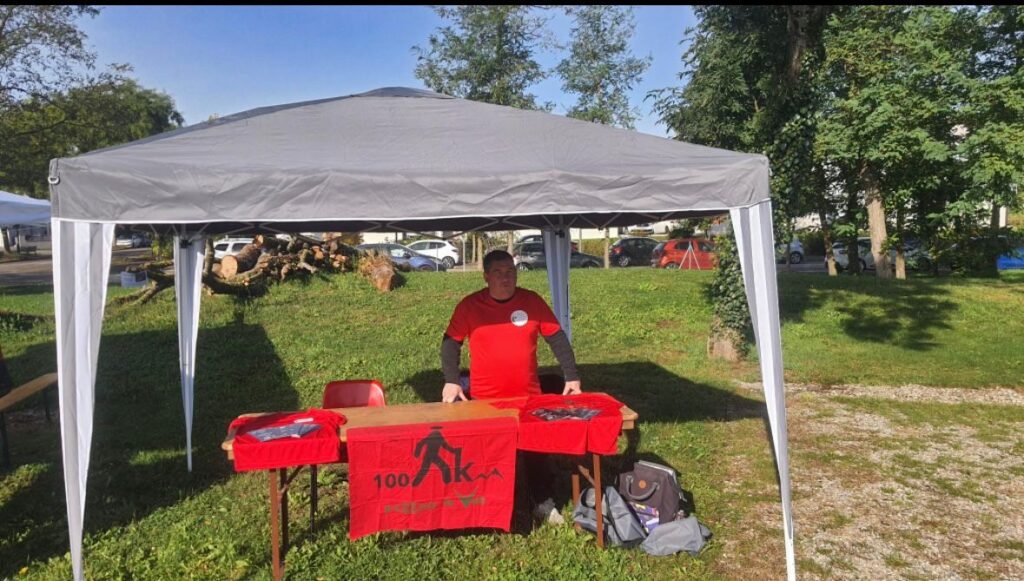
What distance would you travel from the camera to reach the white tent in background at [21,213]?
7.72 m

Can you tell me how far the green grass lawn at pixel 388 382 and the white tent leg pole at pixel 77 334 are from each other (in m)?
0.77

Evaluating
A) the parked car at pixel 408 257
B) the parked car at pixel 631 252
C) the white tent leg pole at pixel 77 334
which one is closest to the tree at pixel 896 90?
the parked car at pixel 631 252

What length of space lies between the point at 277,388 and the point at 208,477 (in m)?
2.62

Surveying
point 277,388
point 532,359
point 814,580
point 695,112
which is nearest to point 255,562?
point 532,359

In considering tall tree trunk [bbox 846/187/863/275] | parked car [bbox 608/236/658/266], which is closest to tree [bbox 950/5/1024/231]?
tall tree trunk [bbox 846/187/863/275]

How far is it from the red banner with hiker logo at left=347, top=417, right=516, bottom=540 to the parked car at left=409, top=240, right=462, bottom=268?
68.5 ft

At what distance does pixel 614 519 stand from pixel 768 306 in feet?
4.75

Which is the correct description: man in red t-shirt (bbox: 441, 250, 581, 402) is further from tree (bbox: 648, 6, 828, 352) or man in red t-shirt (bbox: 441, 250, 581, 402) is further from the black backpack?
tree (bbox: 648, 6, 828, 352)

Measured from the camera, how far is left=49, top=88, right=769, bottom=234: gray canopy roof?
2988 millimetres

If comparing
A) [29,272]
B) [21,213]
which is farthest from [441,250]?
[21,213]

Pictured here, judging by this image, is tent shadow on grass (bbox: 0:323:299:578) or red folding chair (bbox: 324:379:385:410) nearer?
tent shadow on grass (bbox: 0:323:299:578)

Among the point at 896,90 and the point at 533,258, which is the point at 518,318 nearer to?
the point at 896,90

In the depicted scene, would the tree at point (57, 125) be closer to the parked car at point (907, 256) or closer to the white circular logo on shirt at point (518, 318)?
the white circular logo on shirt at point (518, 318)

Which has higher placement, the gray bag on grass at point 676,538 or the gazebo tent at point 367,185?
the gazebo tent at point 367,185
